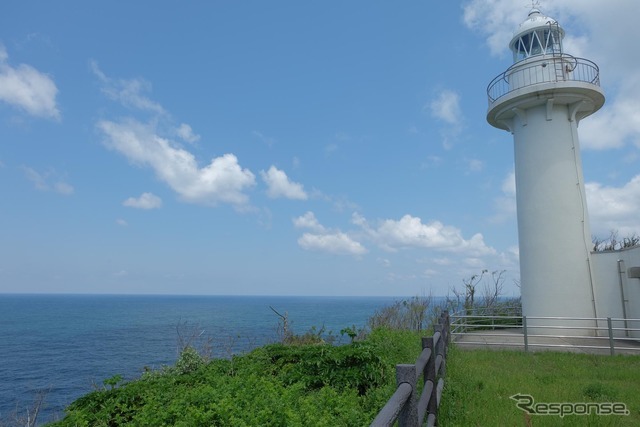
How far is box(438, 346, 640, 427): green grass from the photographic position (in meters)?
4.63

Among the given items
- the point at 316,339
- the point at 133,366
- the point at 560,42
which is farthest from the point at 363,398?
the point at 133,366

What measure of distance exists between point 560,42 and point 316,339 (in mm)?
11945

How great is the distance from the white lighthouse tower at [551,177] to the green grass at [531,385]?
296cm

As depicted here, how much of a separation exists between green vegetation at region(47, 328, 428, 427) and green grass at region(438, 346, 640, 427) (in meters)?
0.92

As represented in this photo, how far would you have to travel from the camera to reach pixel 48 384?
17203 millimetres

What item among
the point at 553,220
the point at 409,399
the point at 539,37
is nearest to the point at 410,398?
the point at 409,399

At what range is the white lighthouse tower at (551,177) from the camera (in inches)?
447

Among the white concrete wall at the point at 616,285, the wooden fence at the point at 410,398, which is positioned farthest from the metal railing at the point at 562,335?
the wooden fence at the point at 410,398

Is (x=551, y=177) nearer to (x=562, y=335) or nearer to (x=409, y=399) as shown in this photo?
(x=562, y=335)

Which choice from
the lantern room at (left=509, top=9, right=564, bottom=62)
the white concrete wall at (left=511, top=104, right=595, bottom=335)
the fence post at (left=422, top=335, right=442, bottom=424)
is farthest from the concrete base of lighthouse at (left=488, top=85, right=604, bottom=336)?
the fence post at (left=422, top=335, right=442, bottom=424)

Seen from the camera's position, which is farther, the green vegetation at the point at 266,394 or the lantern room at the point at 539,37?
the lantern room at the point at 539,37

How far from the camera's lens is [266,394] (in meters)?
4.70

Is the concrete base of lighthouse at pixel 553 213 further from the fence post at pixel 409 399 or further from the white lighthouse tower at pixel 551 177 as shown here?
the fence post at pixel 409 399

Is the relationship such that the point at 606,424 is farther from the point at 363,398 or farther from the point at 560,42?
the point at 560,42
